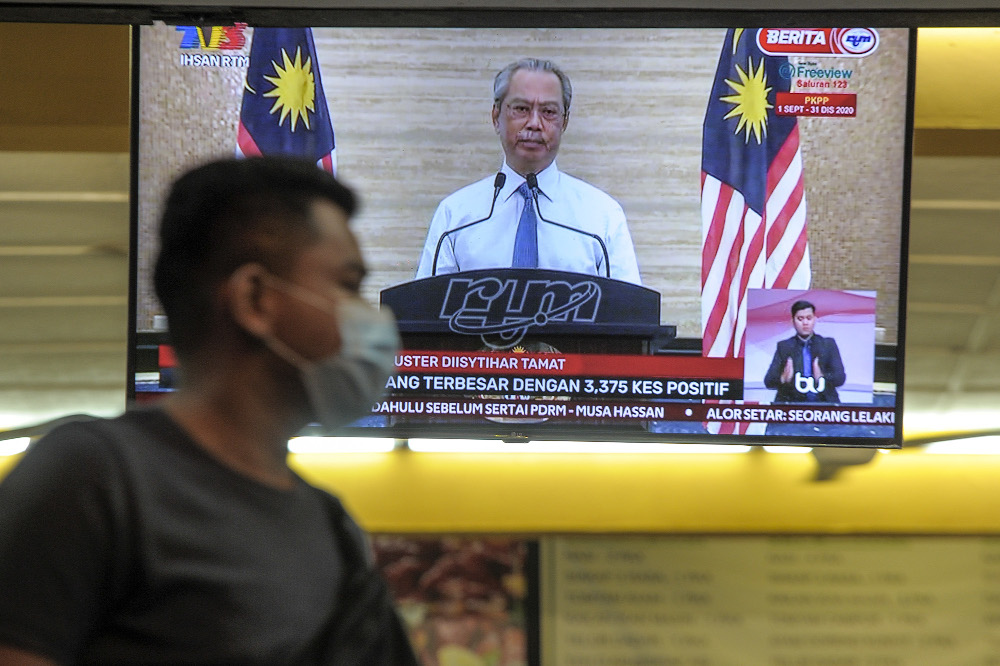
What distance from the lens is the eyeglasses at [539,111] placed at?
3793 mm

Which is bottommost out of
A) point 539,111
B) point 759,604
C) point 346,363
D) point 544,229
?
point 759,604

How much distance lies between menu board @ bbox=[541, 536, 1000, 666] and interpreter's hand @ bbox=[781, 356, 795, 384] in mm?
1465

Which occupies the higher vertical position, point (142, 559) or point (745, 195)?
point (745, 195)

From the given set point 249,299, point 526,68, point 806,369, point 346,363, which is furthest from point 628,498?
point 249,299

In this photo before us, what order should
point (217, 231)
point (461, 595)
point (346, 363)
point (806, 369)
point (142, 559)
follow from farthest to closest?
point (461, 595), point (806, 369), point (346, 363), point (217, 231), point (142, 559)

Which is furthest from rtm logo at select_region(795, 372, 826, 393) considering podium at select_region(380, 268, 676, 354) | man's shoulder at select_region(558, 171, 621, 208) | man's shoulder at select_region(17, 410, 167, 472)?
man's shoulder at select_region(17, 410, 167, 472)

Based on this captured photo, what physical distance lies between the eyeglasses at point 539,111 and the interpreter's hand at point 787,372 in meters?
1.01

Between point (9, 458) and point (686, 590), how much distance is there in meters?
2.66

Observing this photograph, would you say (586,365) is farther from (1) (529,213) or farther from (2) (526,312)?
(1) (529,213)

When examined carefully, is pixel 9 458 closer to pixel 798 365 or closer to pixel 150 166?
pixel 150 166

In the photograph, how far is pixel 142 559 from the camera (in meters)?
1.24

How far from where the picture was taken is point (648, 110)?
3.80 meters

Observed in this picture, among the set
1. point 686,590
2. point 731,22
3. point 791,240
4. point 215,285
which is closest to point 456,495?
point 686,590

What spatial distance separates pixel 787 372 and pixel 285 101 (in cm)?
172
